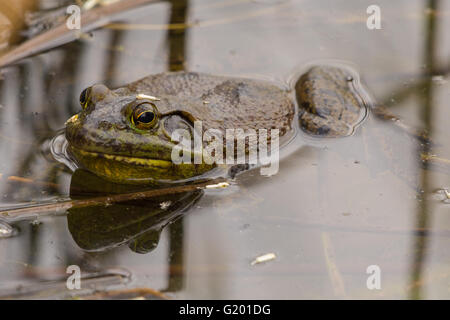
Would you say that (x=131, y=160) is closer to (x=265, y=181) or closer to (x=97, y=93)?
(x=97, y=93)

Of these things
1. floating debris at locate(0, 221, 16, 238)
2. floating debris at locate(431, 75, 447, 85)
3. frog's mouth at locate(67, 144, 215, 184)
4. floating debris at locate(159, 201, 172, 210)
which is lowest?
floating debris at locate(0, 221, 16, 238)

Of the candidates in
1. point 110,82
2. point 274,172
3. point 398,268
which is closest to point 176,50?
point 110,82

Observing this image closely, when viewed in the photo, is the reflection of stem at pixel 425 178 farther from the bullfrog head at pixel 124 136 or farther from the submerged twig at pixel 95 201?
the bullfrog head at pixel 124 136

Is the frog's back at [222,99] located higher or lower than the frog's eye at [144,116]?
higher

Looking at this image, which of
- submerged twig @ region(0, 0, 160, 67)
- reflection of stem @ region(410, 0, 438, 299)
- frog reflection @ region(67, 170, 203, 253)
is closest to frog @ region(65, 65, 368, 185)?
frog reflection @ region(67, 170, 203, 253)

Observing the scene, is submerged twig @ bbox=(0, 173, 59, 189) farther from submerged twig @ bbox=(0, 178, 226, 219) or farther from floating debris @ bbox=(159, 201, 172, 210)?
floating debris @ bbox=(159, 201, 172, 210)

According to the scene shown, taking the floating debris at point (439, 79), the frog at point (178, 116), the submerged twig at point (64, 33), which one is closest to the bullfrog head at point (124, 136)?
the frog at point (178, 116)
